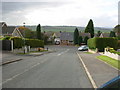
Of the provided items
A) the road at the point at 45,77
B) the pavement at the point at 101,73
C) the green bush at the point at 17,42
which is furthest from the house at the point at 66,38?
the road at the point at 45,77

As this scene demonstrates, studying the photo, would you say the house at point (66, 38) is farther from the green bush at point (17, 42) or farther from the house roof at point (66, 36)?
the green bush at point (17, 42)

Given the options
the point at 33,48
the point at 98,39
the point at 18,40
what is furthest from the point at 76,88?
the point at 33,48

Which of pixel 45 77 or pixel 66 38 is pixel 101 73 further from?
pixel 66 38

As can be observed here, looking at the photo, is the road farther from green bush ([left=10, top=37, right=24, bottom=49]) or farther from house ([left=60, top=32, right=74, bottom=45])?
house ([left=60, top=32, right=74, bottom=45])

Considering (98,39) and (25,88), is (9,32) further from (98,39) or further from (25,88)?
(25,88)

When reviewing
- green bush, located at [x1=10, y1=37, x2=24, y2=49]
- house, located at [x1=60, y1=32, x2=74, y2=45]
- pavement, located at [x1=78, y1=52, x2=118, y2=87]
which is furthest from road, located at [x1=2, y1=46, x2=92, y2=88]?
house, located at [x1=60, y1=32, x2=74, y2=45]

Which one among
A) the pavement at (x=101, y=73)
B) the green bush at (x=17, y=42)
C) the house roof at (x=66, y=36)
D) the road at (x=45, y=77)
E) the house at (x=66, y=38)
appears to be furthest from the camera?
the house roof at (x=66, y=36)

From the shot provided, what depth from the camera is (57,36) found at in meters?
159

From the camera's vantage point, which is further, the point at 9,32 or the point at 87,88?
the point at 9,32

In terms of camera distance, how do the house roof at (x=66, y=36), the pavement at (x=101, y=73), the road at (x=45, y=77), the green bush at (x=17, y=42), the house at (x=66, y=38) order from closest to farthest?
1. the road at (x=45, y=77)
2. the pavement at (x=101, y=73)
3. the green bush at (x=17, y=42)
4. the house at (x=66, y=38)
5. the house roof at (x=66, y=36)

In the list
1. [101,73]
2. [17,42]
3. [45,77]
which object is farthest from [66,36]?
[45,77]

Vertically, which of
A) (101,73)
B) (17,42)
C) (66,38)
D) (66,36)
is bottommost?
(101,73)

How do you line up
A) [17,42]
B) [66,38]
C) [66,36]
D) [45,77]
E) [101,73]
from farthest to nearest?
[66,36]
[66,38]
[17,42]
[101,73]
[45,77]

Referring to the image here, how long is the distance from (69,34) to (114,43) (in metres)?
88.1
